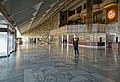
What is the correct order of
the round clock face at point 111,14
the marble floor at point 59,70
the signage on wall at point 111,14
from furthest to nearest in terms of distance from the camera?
1. the round clock face at point 111,14
2. the signage on wall at point 111,14
3. the marble floor at point 59,70

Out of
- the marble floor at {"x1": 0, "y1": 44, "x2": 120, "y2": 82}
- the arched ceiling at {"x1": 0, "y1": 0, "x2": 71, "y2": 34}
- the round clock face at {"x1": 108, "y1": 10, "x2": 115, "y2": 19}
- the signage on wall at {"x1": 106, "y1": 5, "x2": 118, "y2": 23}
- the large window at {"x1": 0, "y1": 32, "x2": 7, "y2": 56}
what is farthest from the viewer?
the round clock face at {"x1": 108, "y1": 10, "x2": 115, "y2": 19}

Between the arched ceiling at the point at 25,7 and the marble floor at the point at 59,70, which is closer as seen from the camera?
the marble floor at the point at 59,70

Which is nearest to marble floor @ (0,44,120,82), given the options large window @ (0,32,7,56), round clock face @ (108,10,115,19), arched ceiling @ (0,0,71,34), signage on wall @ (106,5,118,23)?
large window @ (0,32,7,56)

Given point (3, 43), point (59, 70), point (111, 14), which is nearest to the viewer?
point (59, 70)

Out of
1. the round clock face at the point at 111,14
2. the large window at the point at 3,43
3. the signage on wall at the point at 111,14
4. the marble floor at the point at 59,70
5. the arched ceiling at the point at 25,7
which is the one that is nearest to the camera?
the marble floor at the point at 59,70

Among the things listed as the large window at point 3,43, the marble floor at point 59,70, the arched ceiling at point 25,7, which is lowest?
the marble floor at point 59,70

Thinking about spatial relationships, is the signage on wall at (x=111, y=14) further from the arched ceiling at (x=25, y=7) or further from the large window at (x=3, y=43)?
the large window at (x=3, y=43)

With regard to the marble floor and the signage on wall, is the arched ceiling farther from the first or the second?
the signage on wall

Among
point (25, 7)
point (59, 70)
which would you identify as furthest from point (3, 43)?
point (59, 70)

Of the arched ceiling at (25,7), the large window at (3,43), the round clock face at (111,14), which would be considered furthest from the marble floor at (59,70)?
the round clock face at (111,14)

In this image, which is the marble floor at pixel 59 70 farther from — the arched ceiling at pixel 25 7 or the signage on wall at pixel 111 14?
the signage on wall at pixel 111 14

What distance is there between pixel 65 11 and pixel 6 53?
Result: 1543 inches

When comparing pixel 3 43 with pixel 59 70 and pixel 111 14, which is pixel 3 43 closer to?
pixel 59 70

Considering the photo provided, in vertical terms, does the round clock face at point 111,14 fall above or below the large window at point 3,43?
above
